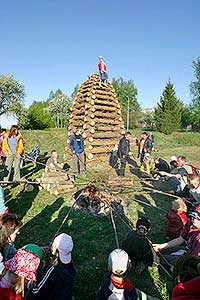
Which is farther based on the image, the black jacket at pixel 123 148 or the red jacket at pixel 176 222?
the black jacket at pixel 123 148

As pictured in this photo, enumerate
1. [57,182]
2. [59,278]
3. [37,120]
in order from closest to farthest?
1. [59,278]
2. [57,182]
3. [37,120]

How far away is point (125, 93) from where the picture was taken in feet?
219

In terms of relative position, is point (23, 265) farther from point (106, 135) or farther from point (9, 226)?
point (106, 135)

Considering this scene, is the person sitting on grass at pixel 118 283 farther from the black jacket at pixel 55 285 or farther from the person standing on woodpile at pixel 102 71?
the person standing on woodpile at pixel 102 71

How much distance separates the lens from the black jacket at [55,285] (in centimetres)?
323

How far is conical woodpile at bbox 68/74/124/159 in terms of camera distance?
46.5 ft

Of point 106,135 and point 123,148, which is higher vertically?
point 106,135

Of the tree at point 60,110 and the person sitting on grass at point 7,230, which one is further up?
the tree at point 60,110

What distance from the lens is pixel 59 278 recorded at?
10.7 ft

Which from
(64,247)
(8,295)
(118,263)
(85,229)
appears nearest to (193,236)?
(118,263)

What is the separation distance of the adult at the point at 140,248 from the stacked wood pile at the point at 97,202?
8.36 ft

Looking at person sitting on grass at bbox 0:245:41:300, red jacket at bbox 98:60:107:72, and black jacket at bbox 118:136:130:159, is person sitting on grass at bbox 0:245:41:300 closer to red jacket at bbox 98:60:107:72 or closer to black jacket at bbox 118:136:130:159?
black jacket at bbox 118:136:130:159

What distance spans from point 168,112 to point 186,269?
3870 centimetres

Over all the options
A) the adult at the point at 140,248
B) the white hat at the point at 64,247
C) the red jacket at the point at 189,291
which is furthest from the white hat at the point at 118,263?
the adult at the point at 140,248
